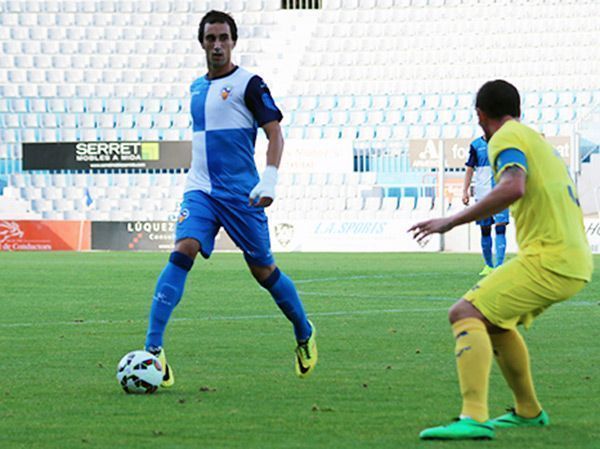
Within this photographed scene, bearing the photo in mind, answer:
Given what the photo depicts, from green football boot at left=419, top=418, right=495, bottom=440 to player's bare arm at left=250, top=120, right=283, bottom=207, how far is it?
2.24 m

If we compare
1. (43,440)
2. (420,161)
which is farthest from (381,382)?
(420,161)

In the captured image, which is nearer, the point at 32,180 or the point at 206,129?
the point at 206,129

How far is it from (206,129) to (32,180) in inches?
1545

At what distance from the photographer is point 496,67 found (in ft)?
157

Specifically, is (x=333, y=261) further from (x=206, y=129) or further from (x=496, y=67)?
(x=496, y=67)

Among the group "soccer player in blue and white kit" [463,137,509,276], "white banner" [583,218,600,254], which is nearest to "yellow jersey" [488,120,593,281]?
"soccer player in blue and white kit" [463,137,509,276]

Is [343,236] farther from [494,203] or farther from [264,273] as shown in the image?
Result: [494,203]

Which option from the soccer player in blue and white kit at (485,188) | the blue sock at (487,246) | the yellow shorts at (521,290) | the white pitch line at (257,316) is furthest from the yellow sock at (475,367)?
the blue sock at (487,246)

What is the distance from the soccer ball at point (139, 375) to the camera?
6.91m

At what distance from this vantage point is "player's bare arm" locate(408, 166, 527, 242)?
16.9 ft

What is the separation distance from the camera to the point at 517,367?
18.4 ft

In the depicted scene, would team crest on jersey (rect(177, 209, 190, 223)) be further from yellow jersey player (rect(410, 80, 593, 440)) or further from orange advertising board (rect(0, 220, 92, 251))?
orange advertising board (rect(0, 220, 92, 251))

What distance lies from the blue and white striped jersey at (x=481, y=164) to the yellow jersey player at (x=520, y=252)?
1430cm

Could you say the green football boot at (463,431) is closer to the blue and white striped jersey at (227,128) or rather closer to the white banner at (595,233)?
the blue and white striped jersey at (227,128)
